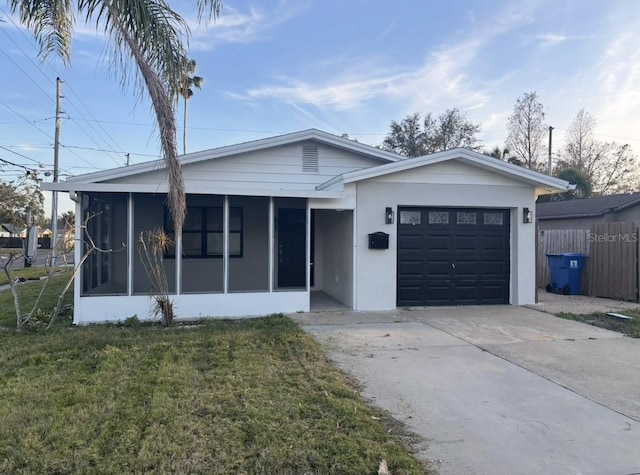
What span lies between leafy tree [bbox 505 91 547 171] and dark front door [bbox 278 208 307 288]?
2638 centimetres

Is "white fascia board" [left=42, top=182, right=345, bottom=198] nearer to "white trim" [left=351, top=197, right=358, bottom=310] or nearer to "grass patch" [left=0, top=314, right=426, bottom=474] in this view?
"white trim" [left=351, top=197, right=358, bottom=310]

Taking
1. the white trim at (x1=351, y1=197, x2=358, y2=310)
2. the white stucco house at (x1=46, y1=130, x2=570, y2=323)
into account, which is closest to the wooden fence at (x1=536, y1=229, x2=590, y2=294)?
the white stucco house at (x1=46, y1=130, x2=570, y2=323)

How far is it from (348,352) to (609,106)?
15.5 meters

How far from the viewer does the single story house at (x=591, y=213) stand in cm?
1700

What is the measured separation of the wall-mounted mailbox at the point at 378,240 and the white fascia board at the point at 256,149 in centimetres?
268

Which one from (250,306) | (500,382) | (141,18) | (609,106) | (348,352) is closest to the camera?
(500,382)

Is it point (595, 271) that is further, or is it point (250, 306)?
point (595, 271)

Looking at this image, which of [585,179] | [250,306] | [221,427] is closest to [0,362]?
[221,427]

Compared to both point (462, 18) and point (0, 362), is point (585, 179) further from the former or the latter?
point (0, 362)

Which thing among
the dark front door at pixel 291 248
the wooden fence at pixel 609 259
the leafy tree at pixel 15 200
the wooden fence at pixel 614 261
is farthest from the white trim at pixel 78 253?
the leafy tree at pixel 15 200

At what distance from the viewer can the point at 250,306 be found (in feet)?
29.4

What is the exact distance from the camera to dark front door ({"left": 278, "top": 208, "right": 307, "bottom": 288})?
1169 centimetres

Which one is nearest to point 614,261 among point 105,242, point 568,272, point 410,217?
point 568,272

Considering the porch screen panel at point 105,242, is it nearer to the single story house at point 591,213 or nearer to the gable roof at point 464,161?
the gable roof at point 464,161
